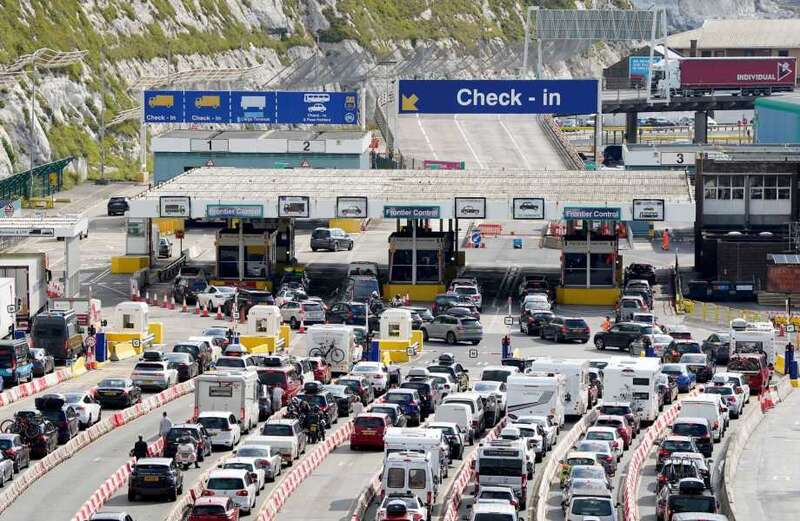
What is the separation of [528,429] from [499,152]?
106994 millimetres

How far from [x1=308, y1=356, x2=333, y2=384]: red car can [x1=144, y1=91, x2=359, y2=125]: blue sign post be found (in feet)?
223

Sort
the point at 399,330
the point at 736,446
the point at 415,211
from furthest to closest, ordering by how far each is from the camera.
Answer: the point at 415,211 < the point at 399,330 < the point at 736,446

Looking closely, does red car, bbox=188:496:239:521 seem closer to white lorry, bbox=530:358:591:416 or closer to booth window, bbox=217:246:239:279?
white lorry, bbox=530:358:591:416

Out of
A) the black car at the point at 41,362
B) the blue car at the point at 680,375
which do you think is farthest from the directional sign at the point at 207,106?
the blue car at the point at 680,375

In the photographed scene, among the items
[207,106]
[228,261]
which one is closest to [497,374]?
[228,261]

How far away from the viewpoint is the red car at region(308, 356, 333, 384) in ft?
245

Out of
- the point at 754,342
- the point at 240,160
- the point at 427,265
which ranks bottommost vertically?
the point at 754,342

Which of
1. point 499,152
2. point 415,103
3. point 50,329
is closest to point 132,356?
point 50,329

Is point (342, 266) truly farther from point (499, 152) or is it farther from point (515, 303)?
point (499, 152)

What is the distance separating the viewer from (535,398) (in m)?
65.7

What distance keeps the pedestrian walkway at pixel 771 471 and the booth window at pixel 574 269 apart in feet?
83.6

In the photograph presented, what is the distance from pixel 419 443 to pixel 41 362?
2230 cm

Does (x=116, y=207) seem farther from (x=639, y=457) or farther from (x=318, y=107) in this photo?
(x=639, y=457)

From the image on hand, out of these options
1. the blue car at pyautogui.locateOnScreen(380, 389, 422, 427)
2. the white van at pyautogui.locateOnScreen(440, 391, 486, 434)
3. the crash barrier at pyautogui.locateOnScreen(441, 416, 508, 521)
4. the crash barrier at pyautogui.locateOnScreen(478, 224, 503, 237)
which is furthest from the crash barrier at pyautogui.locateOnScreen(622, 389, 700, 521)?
the crash barrier at pyautogui.locateOnScreen(478, 224, 503, 237)
